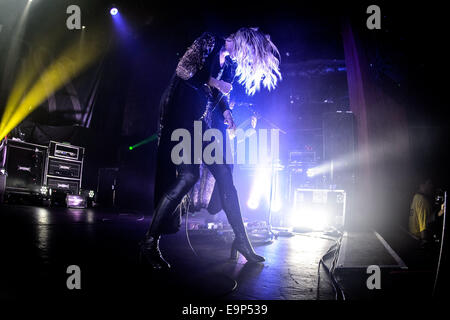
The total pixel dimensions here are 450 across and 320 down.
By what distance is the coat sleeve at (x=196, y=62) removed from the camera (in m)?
2.03

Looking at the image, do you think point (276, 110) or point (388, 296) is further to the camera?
point (276, 110)

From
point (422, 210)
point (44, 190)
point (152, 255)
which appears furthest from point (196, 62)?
point (44, 190)

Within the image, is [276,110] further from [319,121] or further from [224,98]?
[224,98]

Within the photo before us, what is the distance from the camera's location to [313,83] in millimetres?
9555

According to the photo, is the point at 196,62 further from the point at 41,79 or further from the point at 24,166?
the point at 41,79

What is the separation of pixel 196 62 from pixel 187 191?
0.97 meters

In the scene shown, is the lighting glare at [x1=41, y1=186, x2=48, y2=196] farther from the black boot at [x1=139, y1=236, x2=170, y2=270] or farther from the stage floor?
the black boot at [x1=139, y1=236, x2=170, y2=270]

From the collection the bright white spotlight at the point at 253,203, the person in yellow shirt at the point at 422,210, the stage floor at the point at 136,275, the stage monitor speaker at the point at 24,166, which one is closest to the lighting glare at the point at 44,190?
the stage monitor speaker at the point at 24,166

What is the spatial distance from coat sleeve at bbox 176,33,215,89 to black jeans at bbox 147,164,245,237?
67 centimetres

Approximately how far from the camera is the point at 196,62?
203 centimetres

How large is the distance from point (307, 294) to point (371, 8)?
5.43 meters

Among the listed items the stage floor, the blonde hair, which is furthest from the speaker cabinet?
the blonde hair

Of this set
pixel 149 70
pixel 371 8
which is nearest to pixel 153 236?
pixel 371 8
